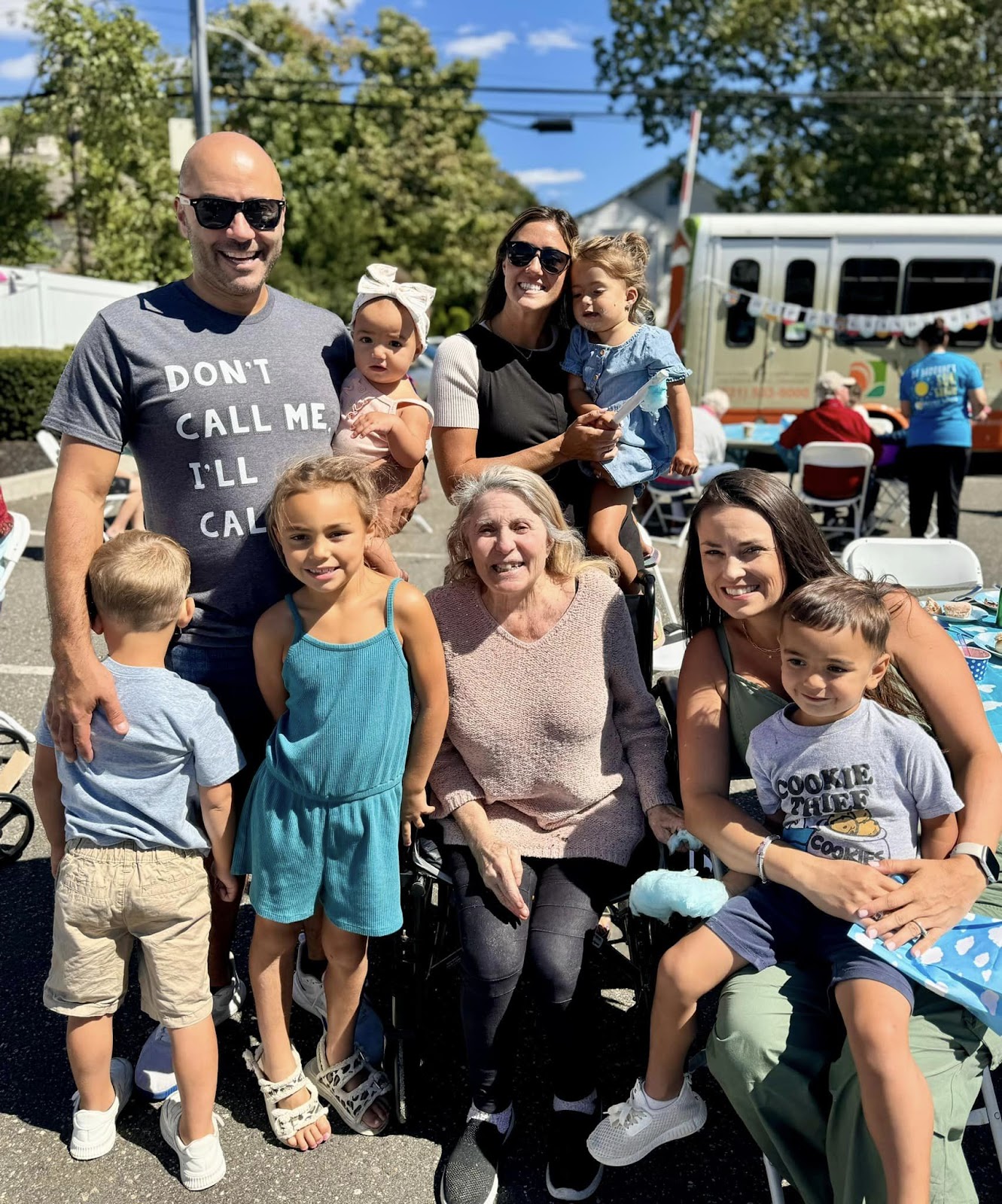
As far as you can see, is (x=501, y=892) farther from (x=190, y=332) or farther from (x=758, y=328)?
(x=758, y=328)

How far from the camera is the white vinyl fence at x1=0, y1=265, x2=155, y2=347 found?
14.9 meters

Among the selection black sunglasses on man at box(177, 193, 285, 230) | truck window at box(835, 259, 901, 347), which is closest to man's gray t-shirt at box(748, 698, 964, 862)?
black sunglasses on man at box(177, 193, 285, 230)

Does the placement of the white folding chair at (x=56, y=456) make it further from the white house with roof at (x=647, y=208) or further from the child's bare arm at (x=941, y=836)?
the white house with roof at (x=647, y=208)

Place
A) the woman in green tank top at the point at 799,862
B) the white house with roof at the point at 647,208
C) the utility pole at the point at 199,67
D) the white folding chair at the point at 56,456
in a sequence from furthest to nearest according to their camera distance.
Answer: the white house with roof at the point at 647,208 < the utility pole at the point at 199,67 < the white folding chair at the point at 56,456 < the woman in green tank top at the point at 799,862

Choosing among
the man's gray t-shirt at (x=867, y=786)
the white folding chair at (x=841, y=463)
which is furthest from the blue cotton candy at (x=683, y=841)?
the white folding chair at (x=841, y=463)

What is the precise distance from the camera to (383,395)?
2.72 m

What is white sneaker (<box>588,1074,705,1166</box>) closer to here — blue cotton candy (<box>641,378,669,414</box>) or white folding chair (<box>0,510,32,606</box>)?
blue cotton candy (<box>641,378,669,414</box>)

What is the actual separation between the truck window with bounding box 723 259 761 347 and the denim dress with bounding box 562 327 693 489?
10.1 meters

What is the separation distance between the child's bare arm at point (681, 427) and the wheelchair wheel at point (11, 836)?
2.56 m

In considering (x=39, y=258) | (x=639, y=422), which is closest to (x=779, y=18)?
(x=39, y=258)

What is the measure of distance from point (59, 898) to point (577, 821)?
1204 millimetres

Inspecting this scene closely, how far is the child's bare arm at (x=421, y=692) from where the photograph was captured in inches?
94.1

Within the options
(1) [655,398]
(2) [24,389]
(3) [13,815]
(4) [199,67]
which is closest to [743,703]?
(1) [655,398]

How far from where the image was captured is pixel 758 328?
41.7ft
